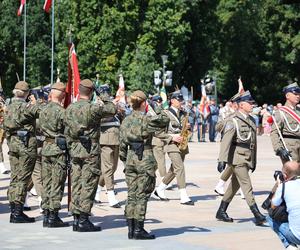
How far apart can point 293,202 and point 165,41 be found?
146ft

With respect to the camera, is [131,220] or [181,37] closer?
[131,220]

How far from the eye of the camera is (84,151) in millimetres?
11008

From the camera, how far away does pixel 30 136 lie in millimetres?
12109

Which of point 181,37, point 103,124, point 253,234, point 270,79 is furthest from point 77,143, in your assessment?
point 270,79

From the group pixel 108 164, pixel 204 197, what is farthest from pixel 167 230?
pixel 204 197

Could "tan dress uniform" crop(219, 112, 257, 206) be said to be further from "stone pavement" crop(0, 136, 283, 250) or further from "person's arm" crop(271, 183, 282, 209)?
"person's arm" crop(271, 183, 282, 209)

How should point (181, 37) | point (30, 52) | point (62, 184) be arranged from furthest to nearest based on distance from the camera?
point (30, 52), point (181, 37), point (62, 184)

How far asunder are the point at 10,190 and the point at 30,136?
865 millimetres

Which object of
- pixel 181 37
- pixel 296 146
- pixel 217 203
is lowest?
pixel 217 203

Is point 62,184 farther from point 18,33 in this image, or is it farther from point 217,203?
point 18,33

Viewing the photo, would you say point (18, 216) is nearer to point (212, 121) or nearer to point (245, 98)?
point (245, 98)

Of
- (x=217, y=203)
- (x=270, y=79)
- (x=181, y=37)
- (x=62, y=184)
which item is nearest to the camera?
(x=62, y=184)

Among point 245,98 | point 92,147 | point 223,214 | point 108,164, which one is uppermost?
point 245,98

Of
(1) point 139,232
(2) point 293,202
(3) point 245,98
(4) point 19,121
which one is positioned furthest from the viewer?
(3) point 245,98
